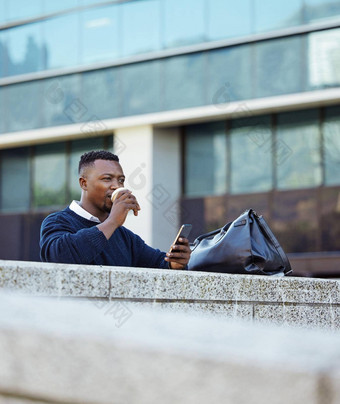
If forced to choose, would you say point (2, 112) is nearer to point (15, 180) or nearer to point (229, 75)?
point (15, 180)

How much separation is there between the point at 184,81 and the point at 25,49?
4269mm

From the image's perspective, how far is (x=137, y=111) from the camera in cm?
1762

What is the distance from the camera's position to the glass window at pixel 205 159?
17.5 metres

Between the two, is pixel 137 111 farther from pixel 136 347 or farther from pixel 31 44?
pixel 136 347

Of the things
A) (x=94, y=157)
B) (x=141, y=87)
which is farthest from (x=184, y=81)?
(x=94, y=157)

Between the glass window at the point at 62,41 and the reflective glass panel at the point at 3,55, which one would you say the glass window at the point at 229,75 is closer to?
the glass window at the point at 62,41

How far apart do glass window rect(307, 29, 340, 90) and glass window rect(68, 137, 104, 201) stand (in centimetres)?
537

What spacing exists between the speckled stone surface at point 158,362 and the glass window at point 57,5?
17.1 meters

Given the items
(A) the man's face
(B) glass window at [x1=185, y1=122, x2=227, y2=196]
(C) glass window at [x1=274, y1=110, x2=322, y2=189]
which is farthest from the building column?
(A) the man's face

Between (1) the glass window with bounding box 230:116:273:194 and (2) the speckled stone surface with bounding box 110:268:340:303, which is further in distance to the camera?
(1) the glass window with bounding box 230:116:273:194

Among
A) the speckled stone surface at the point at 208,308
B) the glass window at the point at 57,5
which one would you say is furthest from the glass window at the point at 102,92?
the speckled stone surface at the point at 208,308

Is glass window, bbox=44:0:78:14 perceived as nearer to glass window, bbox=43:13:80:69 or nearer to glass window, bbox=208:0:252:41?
glass window, bbox=43:13:80:69

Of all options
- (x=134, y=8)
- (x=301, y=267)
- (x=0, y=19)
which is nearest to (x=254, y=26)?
(x=134, y=8)

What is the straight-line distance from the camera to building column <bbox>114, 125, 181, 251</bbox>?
1758 cm
